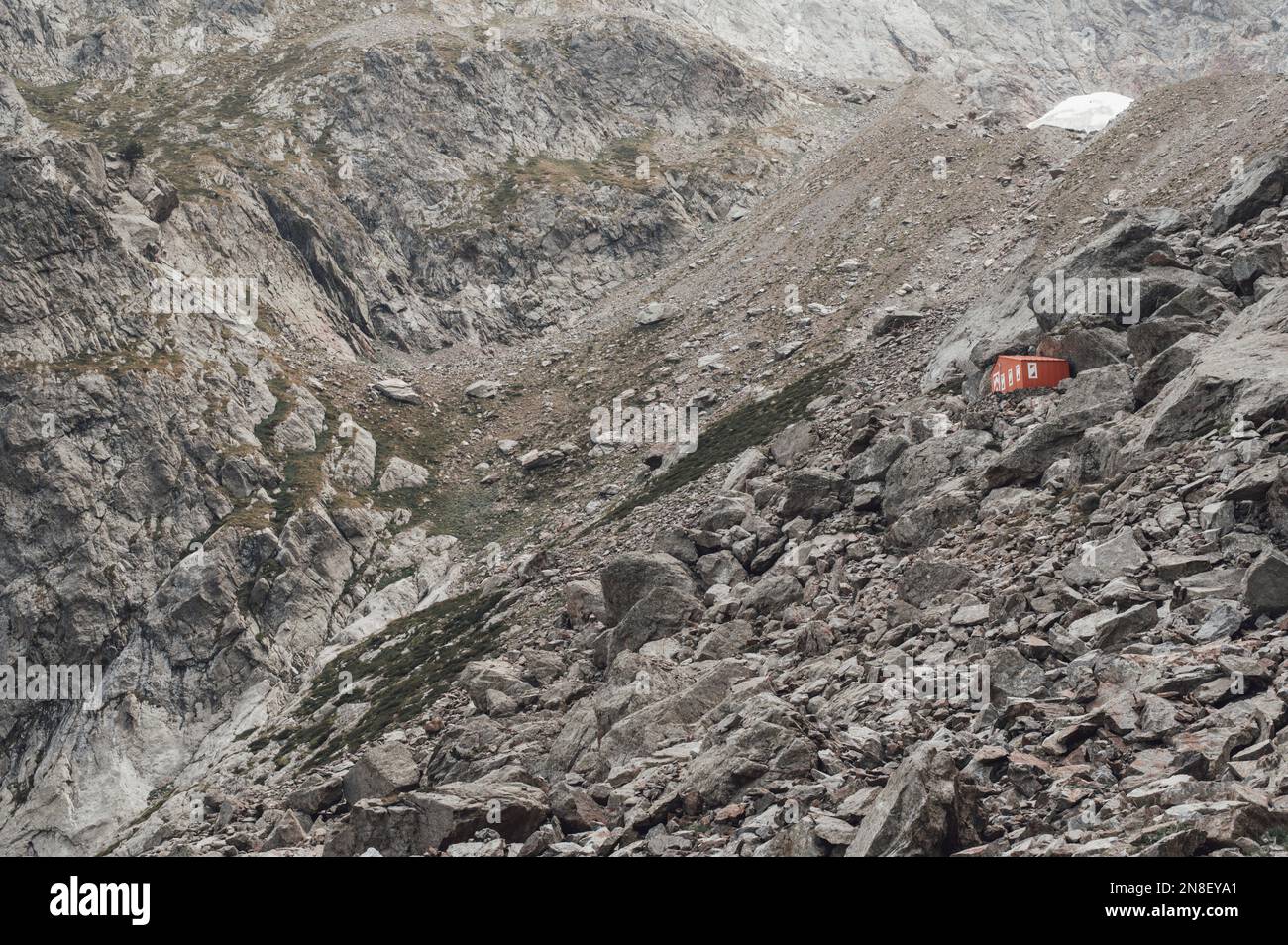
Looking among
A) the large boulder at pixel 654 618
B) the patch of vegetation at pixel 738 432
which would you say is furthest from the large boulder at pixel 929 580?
the patch of vegetation at pixel 738 432

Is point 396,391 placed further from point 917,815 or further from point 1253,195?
point 917,815

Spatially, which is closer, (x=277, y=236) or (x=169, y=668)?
(x=169, y=668)

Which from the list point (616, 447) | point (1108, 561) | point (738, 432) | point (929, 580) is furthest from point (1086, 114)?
point (1108, 561)

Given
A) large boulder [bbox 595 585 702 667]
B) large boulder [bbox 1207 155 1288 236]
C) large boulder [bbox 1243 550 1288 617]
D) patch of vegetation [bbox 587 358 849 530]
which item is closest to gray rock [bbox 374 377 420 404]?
patch of vegetation [bbox 587 358 849 530]

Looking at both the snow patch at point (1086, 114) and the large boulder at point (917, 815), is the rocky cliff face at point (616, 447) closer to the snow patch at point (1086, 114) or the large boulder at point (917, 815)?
the large boulder at point (917, 815)

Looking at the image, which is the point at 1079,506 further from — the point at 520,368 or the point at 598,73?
the point at 598,73

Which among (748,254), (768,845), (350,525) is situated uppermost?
(748,254)
